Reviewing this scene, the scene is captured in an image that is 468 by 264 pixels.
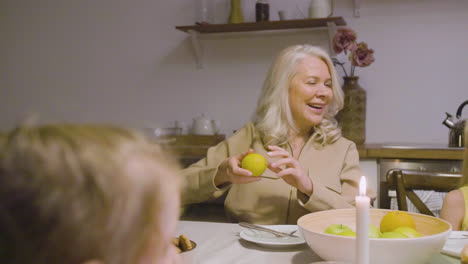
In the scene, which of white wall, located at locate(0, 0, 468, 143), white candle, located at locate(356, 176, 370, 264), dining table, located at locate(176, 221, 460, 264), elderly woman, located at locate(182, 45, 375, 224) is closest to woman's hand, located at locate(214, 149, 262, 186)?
elderly woman, located at locate(182, 45, 375, 224)

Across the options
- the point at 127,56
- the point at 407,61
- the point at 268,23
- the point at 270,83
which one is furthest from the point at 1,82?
the point at 407,61

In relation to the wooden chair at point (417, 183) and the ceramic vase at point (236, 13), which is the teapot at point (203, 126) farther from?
the wooden chair at point (417, 183)

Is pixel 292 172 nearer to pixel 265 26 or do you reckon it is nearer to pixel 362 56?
pixel 362 56

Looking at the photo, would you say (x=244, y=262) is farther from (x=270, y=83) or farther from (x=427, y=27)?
(x=427, y=27)

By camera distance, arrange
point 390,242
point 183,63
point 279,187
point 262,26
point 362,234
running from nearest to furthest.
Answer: point 362,234 → point 390,242 → point 279,187 → point 262,26 → point 183,63

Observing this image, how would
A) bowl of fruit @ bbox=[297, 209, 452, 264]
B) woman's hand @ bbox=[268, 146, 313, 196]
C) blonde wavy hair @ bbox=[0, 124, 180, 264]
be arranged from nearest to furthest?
blonde wavy hair @ bbox=[0, 124, 180, 264] → bowl of fruit @ bbox=[297, 209, 452, 264] → woman's hand @ bbox=[268, 146, 313, 196]

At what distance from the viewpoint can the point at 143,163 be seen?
41 cm

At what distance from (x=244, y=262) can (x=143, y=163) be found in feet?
1.98

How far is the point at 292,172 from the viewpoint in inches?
54.9

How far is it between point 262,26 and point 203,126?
0.74 meters

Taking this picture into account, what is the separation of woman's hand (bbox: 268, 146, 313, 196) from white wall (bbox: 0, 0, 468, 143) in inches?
50.0

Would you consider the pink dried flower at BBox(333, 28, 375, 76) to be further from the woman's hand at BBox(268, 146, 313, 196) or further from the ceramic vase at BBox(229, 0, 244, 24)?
the woman's hand at BBox(268, 146, 313, 196)

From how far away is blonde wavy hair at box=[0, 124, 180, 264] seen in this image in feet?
1.14

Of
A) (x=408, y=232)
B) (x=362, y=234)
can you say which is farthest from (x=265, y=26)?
(x=362, y=234)
